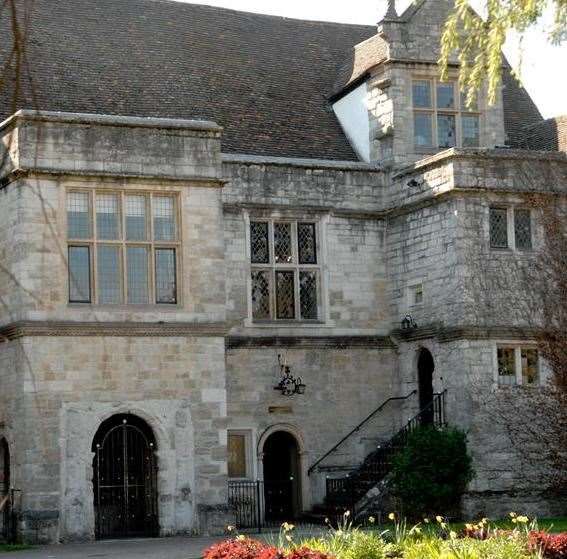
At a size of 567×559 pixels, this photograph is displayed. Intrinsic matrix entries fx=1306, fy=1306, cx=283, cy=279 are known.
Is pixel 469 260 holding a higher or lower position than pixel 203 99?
lower

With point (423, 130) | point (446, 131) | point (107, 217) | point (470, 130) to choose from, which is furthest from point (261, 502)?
point (470, 130)

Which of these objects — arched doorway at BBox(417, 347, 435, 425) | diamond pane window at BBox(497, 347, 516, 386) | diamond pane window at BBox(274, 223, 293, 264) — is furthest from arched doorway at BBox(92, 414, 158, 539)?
diamond pane window at BBox(497, 347, 516, 386)

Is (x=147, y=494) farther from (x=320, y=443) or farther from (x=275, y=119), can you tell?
(x=275, y=119)

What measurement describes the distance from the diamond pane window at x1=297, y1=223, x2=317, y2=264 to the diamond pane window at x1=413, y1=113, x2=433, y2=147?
2.93m

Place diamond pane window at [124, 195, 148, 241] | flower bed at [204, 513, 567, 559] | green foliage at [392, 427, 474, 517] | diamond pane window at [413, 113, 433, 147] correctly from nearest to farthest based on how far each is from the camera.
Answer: flower bed at [204, 513, 567, 559]
diamond pane window at [124, 195, 148, 241]
green foliage at [392, 427, 474, 517]
diamond pane window at [413, 113, 433, 147]

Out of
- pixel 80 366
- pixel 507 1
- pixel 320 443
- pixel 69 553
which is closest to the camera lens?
pixel 507 1

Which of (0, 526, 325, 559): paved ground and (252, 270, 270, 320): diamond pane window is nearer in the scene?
(0, 526, 325, 559): paved ground

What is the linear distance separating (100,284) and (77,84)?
6187 mm

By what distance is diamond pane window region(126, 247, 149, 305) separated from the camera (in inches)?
869

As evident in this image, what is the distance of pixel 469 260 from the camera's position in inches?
958

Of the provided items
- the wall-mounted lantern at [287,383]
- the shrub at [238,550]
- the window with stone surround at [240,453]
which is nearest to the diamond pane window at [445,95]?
the wall-mounted lantern at [287,383]

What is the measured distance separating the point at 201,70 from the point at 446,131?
219 inches

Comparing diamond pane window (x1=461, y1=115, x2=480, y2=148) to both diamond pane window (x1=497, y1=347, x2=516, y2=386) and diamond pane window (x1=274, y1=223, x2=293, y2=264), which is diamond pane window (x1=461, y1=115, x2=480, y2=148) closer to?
diamond pane window (x1=274, y1=223, x2=293, y2=264)

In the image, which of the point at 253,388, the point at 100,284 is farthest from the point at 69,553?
the point at 253,388
